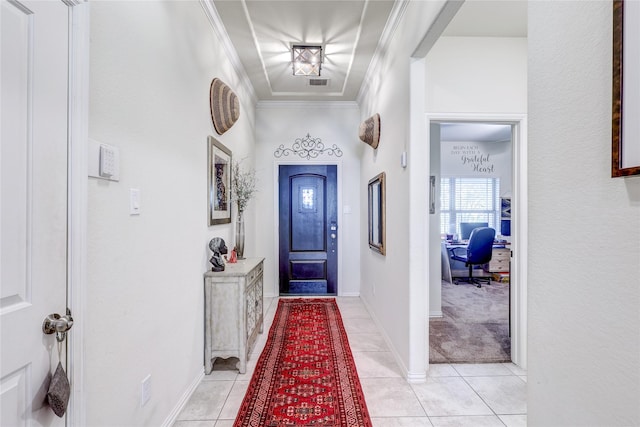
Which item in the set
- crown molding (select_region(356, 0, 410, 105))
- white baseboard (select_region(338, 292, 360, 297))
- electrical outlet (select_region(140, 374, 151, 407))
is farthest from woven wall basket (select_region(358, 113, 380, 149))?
electrical outlet (select_region(140, 374, 151, 407))

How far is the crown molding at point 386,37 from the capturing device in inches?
92.8

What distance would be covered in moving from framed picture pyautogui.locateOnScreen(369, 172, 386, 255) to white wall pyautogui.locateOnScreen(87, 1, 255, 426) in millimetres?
1635

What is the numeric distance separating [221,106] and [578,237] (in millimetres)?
A: 2552

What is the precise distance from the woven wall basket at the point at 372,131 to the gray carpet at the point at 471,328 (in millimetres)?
2058

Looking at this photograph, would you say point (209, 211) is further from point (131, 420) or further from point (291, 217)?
point (291, 217)

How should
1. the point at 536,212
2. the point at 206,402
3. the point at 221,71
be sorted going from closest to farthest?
the point at 536,212
the point at 206,402
the point at 221,71

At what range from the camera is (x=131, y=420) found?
1.39m

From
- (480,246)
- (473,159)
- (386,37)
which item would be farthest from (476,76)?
(473,159)

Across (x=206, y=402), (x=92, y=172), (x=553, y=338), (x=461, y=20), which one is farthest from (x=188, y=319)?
(x=461, y=20)

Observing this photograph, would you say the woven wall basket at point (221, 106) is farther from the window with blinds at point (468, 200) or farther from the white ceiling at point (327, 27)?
the window with blinds at point (468, 200)

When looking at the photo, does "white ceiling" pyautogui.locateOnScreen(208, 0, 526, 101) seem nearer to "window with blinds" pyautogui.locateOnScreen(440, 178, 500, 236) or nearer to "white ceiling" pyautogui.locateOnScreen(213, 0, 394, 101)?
"white ceiling" pyautogui.locateOnScreen(213, 0, 394, 101)

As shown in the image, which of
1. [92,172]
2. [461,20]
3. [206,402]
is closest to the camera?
[92,172]

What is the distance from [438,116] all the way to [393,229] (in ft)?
3.28

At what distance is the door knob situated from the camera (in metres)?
0.95
